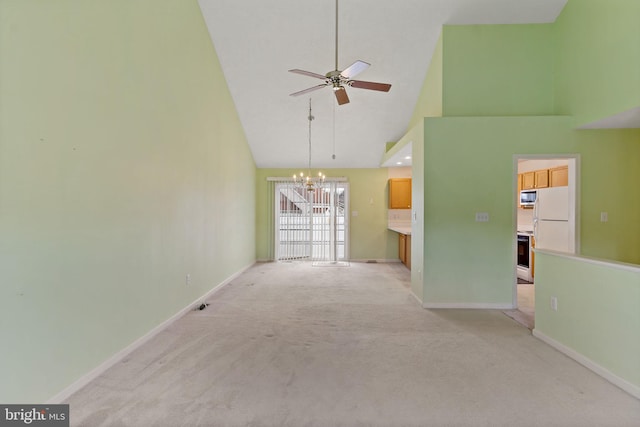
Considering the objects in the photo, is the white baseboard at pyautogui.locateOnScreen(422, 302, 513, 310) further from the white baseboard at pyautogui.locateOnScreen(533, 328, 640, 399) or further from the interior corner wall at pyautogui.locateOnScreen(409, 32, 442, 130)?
the interior corner wall at pyautogui.locateOnScreen(409, 32, 442, 130)

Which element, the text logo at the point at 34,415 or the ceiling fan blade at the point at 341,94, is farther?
the ceiling fan blade at the point at 341,94

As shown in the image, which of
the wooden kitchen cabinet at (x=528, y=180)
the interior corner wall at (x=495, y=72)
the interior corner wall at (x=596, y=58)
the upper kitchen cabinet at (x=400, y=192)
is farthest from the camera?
the upper kitchen cabinet at (x=400, y=192)

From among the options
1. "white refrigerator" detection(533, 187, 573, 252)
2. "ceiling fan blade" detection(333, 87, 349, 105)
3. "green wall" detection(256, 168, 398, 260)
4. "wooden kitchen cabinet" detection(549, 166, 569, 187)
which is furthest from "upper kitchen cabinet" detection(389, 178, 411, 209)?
"ceiling fan blade" detection(333, 87, 349, 105)

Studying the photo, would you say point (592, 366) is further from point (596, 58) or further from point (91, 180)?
point (91, 180)

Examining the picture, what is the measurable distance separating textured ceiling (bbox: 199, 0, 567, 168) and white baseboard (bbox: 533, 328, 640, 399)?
13.5ft

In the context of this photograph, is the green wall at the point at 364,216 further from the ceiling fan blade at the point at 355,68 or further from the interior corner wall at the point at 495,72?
the ceiling fan blade at the point at 355,68

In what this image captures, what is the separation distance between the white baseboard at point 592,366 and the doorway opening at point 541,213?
449mm

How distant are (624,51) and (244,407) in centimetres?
498

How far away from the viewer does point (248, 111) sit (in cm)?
547

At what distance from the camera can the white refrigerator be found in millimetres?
4129

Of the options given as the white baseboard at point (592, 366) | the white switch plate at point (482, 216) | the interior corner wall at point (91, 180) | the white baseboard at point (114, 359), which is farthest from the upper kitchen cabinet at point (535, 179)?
the white baseboard at point (114, 359)

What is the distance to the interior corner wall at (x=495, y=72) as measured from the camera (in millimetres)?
4008

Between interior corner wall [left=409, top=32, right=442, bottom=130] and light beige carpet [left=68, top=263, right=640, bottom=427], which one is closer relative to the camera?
light beige carpet [left=68, top=263, right=640, bottom=427]

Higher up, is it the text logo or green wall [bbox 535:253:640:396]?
green wall [bbox 535:253:640:396]
